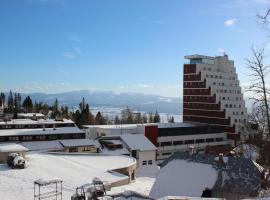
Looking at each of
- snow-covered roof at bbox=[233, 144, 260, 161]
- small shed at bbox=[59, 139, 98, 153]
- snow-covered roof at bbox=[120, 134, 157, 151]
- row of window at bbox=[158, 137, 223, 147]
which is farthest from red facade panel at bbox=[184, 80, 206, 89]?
snow-covered roof at bbox=[233, 144, 260, 161]

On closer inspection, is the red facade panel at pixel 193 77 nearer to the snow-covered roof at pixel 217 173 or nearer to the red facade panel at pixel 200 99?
the red facade panel at pixel 200 99

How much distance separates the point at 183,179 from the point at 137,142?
131ft

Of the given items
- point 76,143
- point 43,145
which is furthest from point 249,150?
point 43,145

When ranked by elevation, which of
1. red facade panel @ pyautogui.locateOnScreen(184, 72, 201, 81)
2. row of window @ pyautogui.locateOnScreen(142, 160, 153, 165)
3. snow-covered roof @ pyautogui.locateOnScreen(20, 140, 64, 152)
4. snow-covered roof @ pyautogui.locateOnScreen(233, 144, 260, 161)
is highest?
red facade panel @ pyautogui.locateOnScreen(184, 72, 201, 81)

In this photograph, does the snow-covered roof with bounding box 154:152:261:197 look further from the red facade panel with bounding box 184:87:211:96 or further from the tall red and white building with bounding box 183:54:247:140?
the tall red and white building with bounding box 183:54:247:140

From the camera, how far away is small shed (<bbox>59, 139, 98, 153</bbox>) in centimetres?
5400

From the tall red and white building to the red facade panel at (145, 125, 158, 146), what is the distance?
21.3 m

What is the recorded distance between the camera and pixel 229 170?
2120cm

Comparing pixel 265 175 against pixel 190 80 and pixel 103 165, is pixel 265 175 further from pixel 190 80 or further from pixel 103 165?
pixel 190 80

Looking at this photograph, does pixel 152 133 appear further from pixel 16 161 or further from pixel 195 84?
pixel 16 161

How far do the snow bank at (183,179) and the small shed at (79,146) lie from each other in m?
32.7

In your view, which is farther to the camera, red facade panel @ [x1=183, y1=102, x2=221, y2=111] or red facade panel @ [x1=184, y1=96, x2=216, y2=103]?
red facade panel @ [x1=183, y1=102, x2=221, y2=111]

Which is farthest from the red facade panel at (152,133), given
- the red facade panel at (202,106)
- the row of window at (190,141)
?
the red facade panel at (202,106)

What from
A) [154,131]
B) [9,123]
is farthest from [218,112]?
[9,123]
